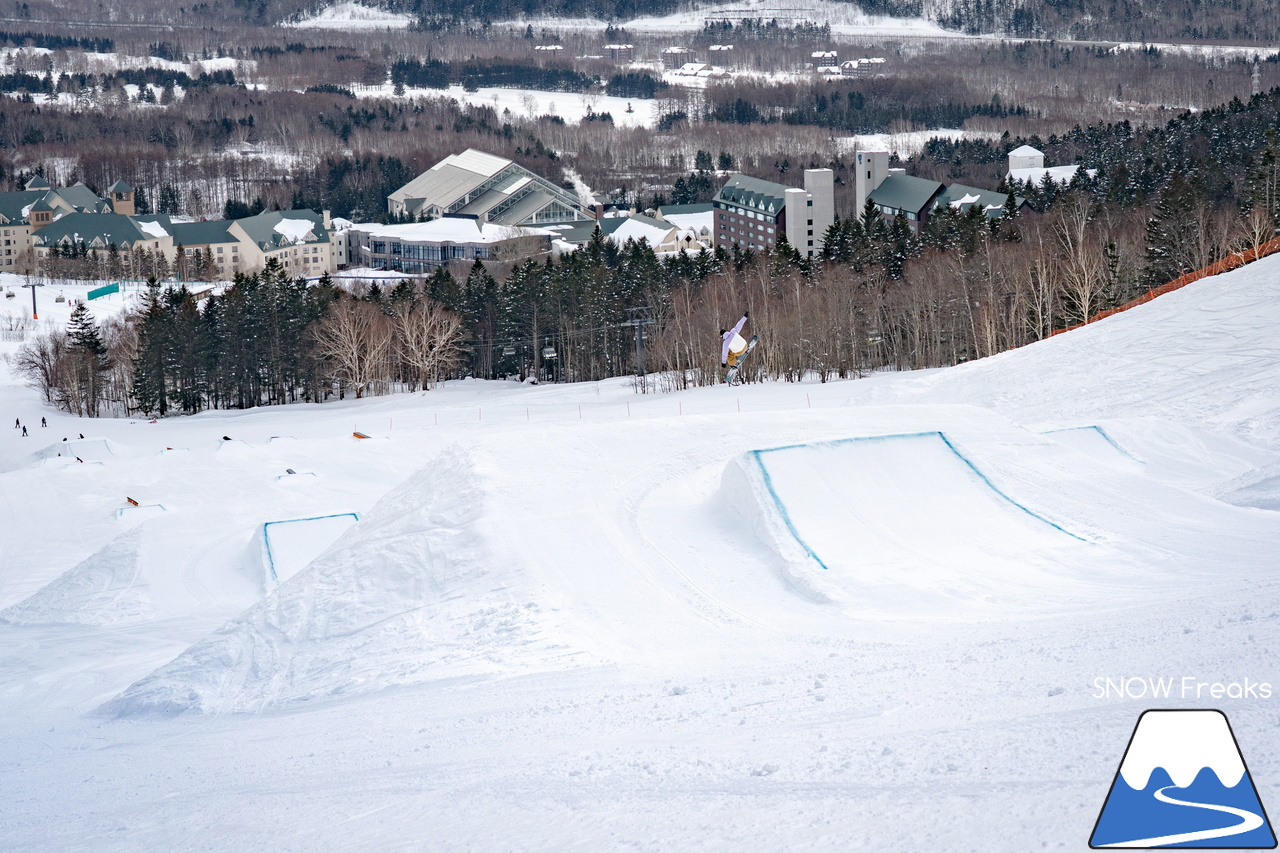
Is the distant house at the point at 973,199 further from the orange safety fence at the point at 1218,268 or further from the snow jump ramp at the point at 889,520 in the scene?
the snow jump ramp at the point at 889,520

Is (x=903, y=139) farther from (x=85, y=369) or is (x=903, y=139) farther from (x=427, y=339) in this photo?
(x=85, y=369)

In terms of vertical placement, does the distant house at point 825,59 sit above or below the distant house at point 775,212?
above

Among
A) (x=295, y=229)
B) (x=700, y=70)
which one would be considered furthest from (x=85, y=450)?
(x=700, y=70)

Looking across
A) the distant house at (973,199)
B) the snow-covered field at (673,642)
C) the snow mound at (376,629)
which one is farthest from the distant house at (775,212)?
the snow mound at (376,629)

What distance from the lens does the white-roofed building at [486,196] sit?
315 ft

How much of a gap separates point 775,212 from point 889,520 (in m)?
68.5

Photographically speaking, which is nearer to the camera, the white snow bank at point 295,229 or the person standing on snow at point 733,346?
the person standing on snow at point 733,346

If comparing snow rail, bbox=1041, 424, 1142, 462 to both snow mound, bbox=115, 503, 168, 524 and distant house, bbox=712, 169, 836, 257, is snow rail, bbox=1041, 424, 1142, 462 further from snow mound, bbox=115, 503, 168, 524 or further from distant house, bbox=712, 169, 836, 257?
distant house, bbox=712, 169, 836, 257

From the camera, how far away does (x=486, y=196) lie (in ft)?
328

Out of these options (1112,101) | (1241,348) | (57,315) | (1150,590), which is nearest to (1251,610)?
(1150,590)

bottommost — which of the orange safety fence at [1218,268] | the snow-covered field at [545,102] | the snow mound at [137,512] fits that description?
the snow mound at [137,512]

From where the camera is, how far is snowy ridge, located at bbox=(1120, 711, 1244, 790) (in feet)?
18.0

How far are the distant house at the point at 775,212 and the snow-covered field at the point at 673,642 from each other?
184 feet

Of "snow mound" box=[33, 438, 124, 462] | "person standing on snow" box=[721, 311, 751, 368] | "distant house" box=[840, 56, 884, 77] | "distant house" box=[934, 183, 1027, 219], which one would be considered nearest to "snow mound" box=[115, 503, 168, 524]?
"snow mound" box=[33, 438, 124, 462]
